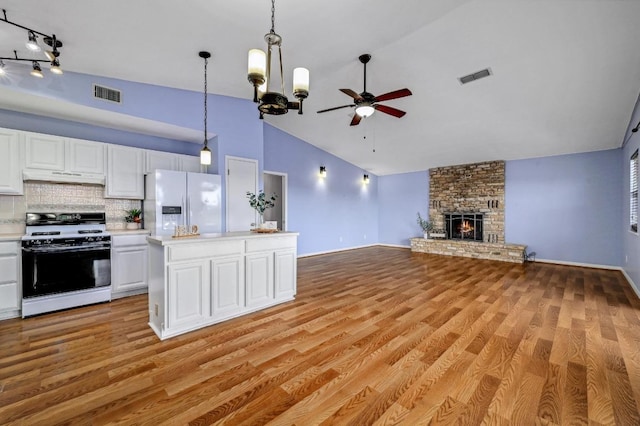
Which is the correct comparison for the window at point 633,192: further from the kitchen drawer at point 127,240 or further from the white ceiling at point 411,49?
the kitchen drawer at point 127,240

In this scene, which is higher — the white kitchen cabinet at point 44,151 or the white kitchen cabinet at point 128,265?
the white kitchen cabinet at point 44,151

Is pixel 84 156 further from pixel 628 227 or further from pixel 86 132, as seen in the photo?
pixel 628 227

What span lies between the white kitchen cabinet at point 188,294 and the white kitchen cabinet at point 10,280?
2.04 meters

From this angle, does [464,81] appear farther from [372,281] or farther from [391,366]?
[391,366]

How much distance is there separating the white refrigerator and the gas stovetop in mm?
666

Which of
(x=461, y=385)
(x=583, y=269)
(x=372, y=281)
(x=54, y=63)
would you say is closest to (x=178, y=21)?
(x=54, y=63)

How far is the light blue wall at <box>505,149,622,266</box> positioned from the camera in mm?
5832

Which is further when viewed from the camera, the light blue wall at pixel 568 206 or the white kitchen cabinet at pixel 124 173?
the light blue wall at pixel 568 206

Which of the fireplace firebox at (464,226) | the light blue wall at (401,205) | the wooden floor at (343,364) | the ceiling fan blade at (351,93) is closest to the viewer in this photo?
the wooden floor at (343,364)

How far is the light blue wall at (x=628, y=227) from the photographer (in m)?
4.14

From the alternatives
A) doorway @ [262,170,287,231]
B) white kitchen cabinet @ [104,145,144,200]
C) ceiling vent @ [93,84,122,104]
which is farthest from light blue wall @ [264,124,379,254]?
ceiling vent @ [93,84,122,104]

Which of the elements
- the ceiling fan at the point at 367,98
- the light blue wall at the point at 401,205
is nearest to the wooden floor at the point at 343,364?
the ceiling fan at the point at 367,98

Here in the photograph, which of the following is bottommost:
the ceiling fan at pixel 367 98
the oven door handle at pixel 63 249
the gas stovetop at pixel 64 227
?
the oven door handle at pixel 63 249

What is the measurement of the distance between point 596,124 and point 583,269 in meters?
3.02
